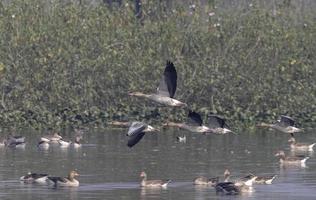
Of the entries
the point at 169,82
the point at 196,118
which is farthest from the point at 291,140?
the point at 169,82

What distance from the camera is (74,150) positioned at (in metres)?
32.2

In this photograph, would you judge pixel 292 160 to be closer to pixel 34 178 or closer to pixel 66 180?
pixel 66 180

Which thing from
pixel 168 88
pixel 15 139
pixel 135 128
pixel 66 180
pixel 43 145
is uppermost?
pixel 168 88

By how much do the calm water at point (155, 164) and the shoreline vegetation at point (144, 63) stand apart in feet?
6.88

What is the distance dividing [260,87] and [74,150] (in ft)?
29.5

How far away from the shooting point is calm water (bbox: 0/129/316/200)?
2458 centimetres

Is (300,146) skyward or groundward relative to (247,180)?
skyward

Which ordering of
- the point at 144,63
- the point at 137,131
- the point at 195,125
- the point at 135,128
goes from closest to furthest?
the point at 137,131
the point at 135,128
the point at 195,125
the point at 144,63

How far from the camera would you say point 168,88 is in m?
25.0

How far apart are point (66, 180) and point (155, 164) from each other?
395cm

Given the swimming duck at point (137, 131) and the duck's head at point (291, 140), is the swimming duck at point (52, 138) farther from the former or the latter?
the swimming duck at point (137, 131)

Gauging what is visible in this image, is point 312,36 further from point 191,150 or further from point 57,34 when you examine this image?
point 191,150

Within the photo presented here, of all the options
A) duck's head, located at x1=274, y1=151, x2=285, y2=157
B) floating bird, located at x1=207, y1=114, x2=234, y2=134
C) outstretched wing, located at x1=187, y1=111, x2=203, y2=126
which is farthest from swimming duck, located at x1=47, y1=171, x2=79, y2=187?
duck's head, located at x1=274, y1=151, x2=285, y2=157

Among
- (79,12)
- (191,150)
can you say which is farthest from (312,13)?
(191,150)
